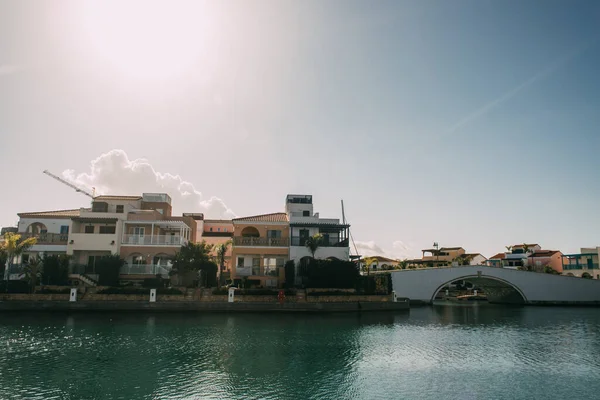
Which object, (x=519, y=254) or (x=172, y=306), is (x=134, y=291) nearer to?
(x=172, y=306)

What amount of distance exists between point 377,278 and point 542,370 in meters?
27.9

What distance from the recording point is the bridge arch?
203 ft

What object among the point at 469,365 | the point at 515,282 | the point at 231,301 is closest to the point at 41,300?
the point at 231,301

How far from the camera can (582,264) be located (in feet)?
274

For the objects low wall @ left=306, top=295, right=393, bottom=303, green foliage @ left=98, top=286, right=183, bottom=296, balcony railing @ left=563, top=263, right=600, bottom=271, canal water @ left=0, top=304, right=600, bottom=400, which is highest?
balcony railing @ left=563, top=263, right=600, bottom=271

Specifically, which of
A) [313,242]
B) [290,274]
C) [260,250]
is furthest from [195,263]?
[313,242]

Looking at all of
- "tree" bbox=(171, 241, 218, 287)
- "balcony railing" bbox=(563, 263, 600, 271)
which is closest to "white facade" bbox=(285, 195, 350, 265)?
"tree" bbox=(171, 241, 218, 287)

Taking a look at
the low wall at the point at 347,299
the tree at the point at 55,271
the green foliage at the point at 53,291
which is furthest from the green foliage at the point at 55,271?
the low wall at the point at 347,299

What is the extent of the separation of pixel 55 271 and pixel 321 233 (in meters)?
28.9

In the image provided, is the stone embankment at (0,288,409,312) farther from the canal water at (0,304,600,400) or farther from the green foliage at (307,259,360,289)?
the canal water at (0,304,600,400)

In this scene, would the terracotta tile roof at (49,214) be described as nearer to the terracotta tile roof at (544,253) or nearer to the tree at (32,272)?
the tree at (32,272)

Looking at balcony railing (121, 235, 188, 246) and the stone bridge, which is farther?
the stone bridge

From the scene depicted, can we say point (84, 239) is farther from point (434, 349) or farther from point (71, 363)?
point (434, 349)

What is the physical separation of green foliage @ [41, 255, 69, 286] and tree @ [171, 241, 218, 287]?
10.7m
